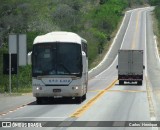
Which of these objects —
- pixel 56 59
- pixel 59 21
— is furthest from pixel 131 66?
pixel 59 21

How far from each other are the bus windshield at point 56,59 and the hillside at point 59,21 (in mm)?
25650

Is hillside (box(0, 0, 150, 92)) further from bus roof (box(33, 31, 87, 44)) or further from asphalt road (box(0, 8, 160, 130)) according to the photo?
bus roof (box(33, 31, 87, 44))

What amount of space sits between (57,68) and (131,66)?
90.6ft

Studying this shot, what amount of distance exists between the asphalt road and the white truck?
0.86 meters

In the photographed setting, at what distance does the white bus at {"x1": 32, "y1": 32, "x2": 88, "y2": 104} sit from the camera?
93.4ft

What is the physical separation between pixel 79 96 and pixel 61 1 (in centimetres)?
14114

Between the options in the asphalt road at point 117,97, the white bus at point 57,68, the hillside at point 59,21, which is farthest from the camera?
the hillside at point 59,21

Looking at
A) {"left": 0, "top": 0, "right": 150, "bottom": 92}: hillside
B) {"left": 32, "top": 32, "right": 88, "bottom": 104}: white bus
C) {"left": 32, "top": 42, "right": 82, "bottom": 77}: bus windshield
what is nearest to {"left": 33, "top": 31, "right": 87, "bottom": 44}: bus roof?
{"left": 32, "top": 32, "right": 88, "bottom": 104}: white bus

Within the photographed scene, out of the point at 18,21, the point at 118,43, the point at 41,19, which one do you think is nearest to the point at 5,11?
the point at 18,21

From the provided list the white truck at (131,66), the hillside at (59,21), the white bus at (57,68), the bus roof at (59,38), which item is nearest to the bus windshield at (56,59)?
the white bus at (57,68)

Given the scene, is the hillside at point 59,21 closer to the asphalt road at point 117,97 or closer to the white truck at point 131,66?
the asphalt road at point 117,97

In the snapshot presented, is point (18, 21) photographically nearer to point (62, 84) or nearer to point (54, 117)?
point (62, 84)

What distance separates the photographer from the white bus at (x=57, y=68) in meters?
28.5

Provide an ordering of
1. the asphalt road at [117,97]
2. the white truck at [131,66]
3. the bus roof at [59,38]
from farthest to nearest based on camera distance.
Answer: the white truck at [131,66], the bus roof at [59,38], the asphalt road at [117,97]
